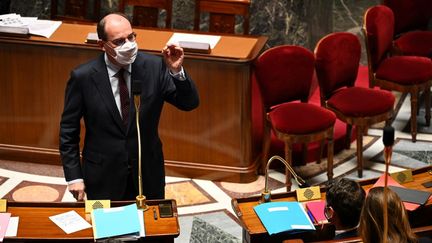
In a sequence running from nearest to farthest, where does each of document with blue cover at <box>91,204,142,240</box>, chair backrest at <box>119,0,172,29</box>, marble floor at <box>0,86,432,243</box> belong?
document with blue cover at <box>91,204,142,240</box> → marble floor at <box>0,86,432,243</box> → chair backrest at <box>119,0,172,29</box>

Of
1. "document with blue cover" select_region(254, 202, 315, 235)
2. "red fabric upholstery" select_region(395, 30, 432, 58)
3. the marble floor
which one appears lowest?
the marble floor

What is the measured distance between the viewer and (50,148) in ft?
20.9

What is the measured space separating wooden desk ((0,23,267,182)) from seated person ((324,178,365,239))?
2.37 meters

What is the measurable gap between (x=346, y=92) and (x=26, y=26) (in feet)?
8.34

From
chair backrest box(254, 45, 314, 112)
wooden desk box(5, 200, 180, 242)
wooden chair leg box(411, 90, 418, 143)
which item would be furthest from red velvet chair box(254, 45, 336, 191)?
wooden desk box(5, 200, 180, 242)

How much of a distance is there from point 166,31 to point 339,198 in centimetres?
326

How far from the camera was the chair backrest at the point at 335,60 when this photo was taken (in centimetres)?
614

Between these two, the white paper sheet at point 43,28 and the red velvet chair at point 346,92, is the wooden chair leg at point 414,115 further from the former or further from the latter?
the white paper sheet at point 43,28

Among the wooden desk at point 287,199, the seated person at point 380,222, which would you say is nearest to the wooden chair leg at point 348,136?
the wooden desk at point 287,199

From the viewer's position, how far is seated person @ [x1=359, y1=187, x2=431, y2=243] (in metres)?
3.19

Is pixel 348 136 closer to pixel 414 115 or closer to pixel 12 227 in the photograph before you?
pixel 414 115

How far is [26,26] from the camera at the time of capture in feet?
20.7

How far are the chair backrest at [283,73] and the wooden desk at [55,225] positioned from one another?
2048 millimetres

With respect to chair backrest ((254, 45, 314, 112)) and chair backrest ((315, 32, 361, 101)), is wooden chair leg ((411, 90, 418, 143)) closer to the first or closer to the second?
chair backrest ((315, 32, 361, 101))
